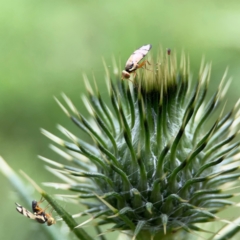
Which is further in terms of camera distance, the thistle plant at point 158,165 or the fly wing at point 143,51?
the fly wing at point 143,51

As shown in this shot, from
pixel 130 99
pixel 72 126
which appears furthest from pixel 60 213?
pixel 72 126

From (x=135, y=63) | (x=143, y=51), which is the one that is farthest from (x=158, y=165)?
(x=143, y=51)

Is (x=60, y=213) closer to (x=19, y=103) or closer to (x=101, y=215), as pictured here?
(x=101, y=215)

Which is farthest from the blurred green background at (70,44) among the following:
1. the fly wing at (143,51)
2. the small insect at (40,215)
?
the fly wing at (143,51)

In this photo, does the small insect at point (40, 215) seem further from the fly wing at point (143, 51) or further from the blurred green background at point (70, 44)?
the blurred green background at point (70, 44)

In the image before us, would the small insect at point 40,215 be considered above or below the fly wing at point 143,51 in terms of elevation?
below

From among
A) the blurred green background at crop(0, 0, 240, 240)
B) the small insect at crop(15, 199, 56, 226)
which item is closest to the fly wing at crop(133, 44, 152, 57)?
the small insect at crop(15, 199, 56, 226)

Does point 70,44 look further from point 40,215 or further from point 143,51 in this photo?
point 40,215

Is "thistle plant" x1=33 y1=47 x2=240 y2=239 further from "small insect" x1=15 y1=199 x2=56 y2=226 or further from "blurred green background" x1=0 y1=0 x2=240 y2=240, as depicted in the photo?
"blurred green background" x1=0 y1=0 x2=240 y2=240
